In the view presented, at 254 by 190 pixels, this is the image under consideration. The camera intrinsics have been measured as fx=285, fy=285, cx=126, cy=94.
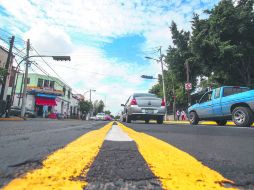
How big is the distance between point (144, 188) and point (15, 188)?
55 centimetres

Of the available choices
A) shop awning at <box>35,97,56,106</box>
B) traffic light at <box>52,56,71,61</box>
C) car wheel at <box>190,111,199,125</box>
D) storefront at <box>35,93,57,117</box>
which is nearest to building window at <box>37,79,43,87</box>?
storefront at <box>35,93,57,117</box>

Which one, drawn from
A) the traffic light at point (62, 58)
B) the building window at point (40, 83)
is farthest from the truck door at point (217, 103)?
the building window at point (40, 83)

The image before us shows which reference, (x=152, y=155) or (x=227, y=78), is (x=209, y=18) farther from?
(x=152, y=155)

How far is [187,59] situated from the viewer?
2553cm

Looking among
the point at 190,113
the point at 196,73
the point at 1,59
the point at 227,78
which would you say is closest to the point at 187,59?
the point at 196,73

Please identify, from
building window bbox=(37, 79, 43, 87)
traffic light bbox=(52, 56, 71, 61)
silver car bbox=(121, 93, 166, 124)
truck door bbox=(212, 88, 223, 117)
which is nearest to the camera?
truck door bbox=(212, 88, 223, 117)

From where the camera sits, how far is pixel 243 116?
35.0 feet

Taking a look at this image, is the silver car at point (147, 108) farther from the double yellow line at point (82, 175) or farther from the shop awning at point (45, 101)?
the shop awning at point (45, 101)

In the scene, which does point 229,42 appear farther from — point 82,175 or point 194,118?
point 82,175

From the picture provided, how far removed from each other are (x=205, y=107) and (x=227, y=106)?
2034mm

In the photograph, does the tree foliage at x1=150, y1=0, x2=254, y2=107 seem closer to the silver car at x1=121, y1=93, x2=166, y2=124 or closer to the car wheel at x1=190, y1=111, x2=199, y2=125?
the car wheel at x1=190, y1=111, x2=199, y2=125

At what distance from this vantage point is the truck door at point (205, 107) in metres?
13.2

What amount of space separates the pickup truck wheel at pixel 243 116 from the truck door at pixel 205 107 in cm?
210

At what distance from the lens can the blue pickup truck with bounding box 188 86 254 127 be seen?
→ 1048cm
